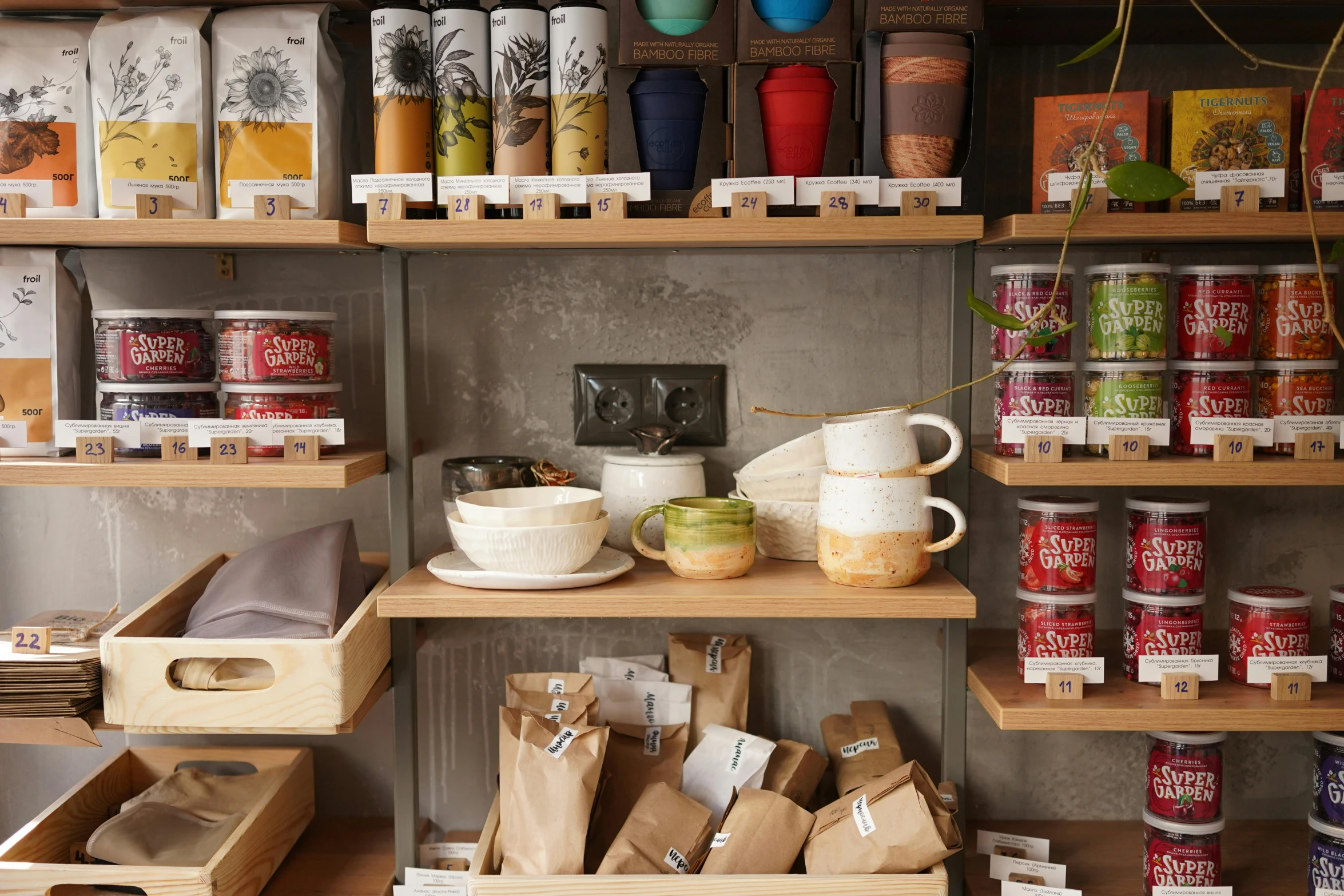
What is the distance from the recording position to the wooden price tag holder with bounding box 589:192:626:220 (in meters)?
1.34

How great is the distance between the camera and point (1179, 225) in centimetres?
132

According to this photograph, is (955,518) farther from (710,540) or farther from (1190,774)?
(1190,774)

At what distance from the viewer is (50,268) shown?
4.83ft

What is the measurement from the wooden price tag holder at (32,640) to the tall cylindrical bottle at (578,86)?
0.97 meters

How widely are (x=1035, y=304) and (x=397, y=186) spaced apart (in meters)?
0.89

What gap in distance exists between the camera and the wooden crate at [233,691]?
4.37 ft

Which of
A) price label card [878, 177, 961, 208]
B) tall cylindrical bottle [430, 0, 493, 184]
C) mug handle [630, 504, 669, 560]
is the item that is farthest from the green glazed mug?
tall cylindrical bottle [430, 0, 493, 184]

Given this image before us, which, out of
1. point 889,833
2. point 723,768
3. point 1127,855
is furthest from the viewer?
point 1127,855

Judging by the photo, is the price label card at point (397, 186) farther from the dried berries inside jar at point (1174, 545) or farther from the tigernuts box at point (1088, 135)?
the dried berries inside jar at point (1174, 545)

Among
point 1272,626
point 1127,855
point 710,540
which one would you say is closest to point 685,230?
point 710,540

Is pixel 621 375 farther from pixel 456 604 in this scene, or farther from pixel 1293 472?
pixel 1293 472

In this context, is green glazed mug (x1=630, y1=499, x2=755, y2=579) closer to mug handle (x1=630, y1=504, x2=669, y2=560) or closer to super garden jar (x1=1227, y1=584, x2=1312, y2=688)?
mug handle (x1=630, y1=504, x2=669, y2=560)

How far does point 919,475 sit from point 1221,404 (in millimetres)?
419

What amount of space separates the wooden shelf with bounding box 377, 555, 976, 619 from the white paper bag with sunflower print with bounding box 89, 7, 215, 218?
0.67 m
